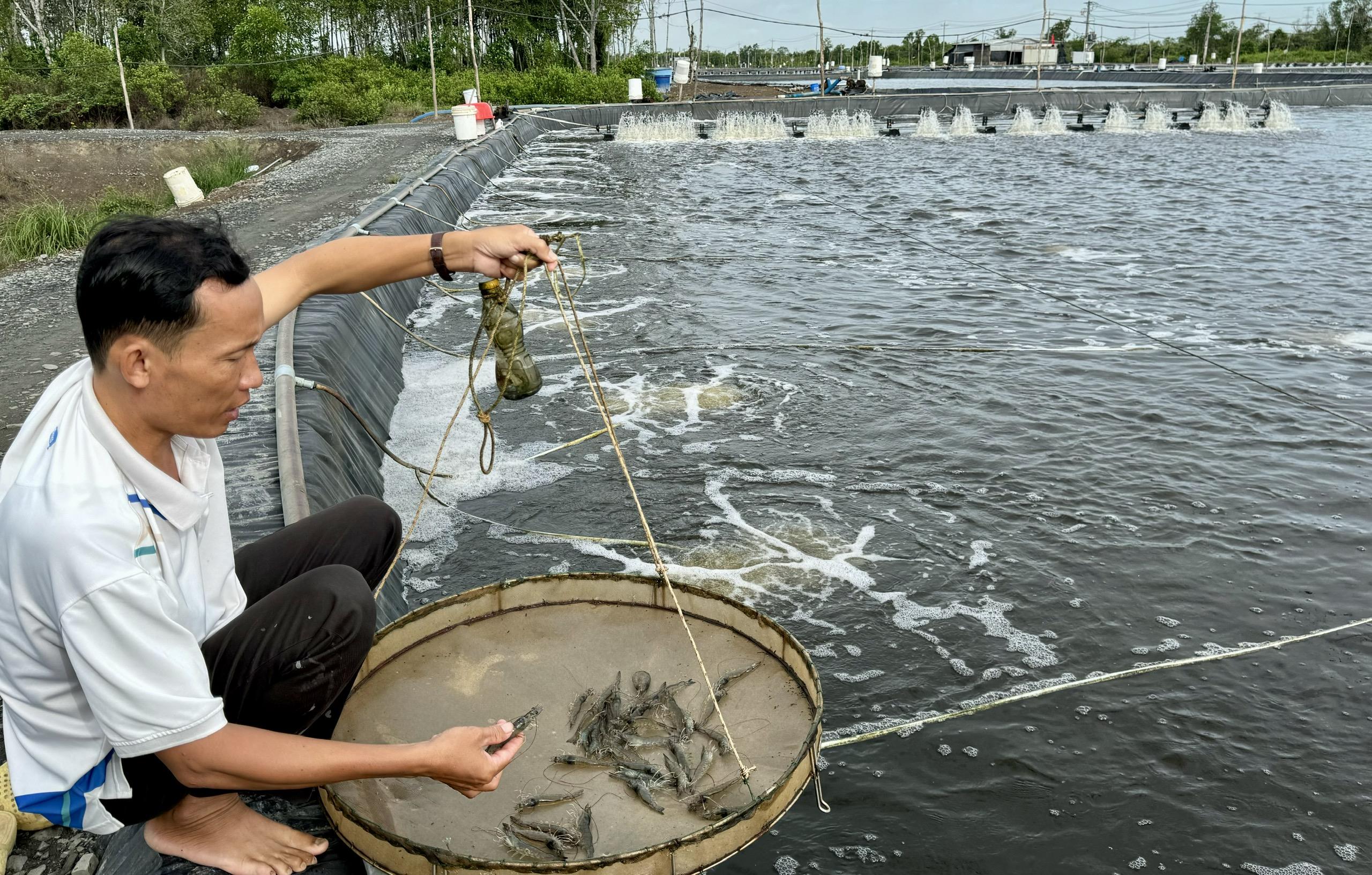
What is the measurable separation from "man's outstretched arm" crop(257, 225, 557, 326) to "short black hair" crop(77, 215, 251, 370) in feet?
2.34

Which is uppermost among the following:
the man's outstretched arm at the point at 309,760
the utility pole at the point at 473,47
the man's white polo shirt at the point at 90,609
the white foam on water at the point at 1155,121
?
the utility pole at the point at 473,47

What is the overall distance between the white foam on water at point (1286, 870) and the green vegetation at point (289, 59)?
22.6m

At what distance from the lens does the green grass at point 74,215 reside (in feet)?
29.6

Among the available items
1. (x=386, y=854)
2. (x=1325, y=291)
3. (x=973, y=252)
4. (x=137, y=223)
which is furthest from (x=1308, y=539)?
(x=973, y=252)

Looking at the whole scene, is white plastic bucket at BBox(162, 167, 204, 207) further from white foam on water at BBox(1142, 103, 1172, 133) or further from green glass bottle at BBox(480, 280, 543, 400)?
white foam on water at BBox(1142, 103, 1172, 133)

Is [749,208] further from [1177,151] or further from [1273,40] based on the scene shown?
[1273,40]

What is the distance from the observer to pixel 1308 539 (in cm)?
442

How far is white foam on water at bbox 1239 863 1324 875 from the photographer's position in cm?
270

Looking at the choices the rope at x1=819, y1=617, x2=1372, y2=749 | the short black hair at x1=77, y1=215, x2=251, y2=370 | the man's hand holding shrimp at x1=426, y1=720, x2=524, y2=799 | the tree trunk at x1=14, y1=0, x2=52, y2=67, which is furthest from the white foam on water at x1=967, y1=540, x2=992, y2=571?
the tree trunk at x1=14, y1=0, x2=52, y2=67

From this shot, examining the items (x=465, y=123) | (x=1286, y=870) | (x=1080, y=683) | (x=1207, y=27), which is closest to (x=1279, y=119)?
(x=465, y=123)

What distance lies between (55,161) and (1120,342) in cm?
1634

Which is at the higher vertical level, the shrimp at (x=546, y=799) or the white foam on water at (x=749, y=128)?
Result: the white foam on water at (x=749, y=128)

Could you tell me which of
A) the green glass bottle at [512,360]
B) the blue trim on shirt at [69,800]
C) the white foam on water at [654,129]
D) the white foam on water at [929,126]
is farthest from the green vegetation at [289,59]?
the blue trim on shirt at [69,800]

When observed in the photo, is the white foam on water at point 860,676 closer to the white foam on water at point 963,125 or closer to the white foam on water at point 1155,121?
the white foam on water at point 963,125
